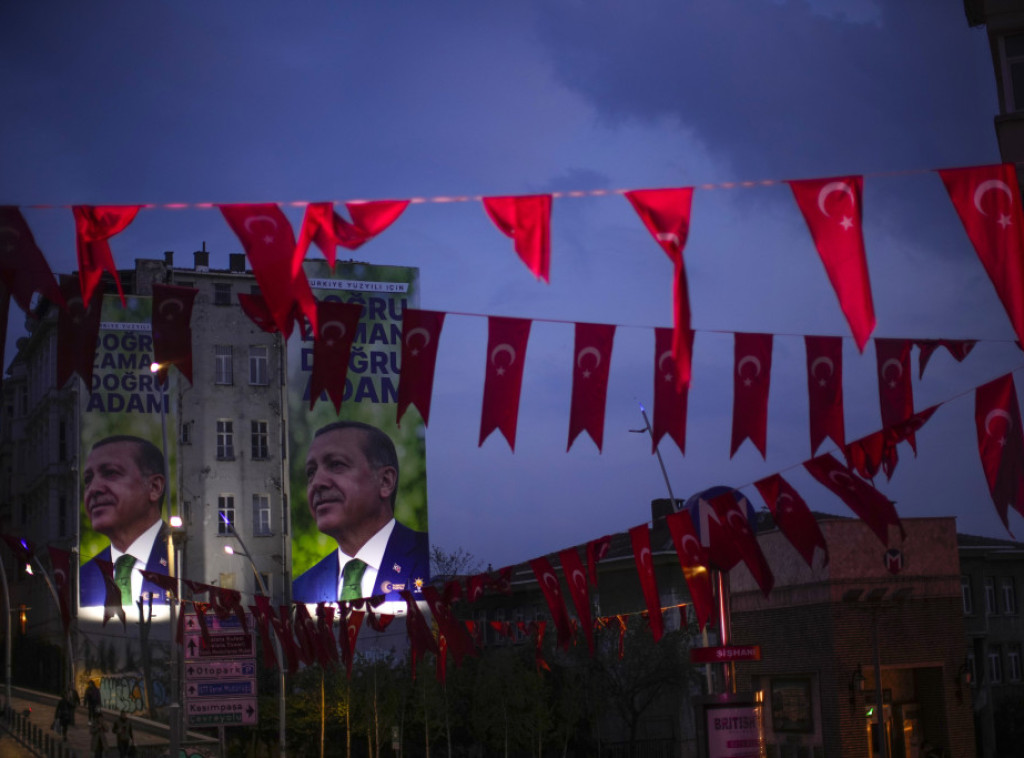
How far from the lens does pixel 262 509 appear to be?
72.8 metres

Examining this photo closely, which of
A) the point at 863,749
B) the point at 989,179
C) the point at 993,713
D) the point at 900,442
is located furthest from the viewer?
the point at 993,713

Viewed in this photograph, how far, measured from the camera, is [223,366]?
239 ft

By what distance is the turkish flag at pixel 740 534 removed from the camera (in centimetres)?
1970

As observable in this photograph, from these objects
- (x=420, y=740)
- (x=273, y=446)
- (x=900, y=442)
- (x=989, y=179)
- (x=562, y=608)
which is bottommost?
(x=420, y=740)

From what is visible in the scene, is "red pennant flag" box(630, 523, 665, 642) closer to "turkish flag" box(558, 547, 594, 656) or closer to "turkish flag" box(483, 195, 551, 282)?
"turkish flag" box(558, 547, 594, 656)

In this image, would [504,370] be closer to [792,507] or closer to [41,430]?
[792,507]

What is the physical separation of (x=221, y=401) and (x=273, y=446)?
371 centimetres

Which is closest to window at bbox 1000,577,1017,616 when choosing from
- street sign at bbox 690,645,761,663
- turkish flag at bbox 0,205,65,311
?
street sign at bbox 690,645,761,663

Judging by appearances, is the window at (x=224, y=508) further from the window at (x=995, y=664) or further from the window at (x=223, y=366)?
the window at (x=995, y=664)

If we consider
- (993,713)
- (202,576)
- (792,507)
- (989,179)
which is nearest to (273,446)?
(202,576)

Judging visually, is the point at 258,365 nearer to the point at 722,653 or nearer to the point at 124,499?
the point at 124,499

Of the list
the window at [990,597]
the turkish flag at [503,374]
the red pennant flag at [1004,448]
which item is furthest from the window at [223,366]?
the red pennant flag at [1004,448]

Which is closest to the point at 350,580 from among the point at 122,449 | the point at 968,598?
the point at 122,449

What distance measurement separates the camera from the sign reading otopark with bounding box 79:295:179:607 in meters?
68.2
